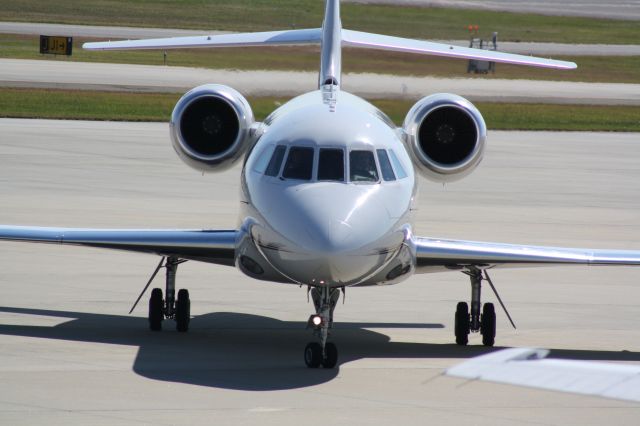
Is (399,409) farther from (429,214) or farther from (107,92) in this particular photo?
(107,92)

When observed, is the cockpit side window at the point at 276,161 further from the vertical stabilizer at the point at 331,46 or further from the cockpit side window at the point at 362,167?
the vertical stabilizer at the point at 331,46

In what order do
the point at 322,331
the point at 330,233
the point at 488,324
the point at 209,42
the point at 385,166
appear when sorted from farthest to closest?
the point at 209,42 < the point at 488,324 < the point at 385,166 < the point at 322,331 < the point at 330,233

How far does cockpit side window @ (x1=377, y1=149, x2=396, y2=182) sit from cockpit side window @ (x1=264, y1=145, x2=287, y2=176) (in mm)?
998

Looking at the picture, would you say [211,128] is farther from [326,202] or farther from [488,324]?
[488,324]

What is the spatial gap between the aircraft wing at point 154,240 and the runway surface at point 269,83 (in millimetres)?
20611

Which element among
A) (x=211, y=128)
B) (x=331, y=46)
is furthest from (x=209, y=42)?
(x=211, y=128)

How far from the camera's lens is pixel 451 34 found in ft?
245

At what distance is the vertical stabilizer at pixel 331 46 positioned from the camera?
1702 centimetres

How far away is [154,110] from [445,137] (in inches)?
1255

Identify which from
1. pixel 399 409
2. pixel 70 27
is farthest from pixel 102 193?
pixel 70 27

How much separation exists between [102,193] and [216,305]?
11.1m

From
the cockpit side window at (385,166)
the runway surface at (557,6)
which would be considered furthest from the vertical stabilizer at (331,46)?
the runway surface at (557,6)

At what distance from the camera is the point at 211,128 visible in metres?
15.3

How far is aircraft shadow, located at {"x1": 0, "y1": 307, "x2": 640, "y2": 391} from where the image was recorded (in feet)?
39.8
